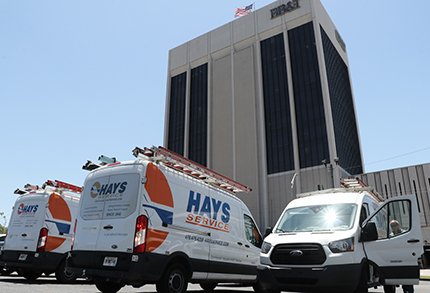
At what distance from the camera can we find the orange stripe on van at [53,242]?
10.1 meters

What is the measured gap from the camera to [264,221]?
44188mm

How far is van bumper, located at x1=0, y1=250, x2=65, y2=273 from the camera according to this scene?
388 inches

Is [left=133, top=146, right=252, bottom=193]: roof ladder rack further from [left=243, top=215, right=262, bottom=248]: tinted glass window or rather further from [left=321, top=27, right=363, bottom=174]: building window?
[left=321, top=27, right=363, bottom=174]: building window

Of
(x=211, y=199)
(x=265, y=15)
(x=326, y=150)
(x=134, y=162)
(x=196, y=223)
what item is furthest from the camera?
(x=265, y=15)

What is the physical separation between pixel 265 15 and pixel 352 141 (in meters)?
22.8

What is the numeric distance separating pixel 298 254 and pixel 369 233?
1.34 metres

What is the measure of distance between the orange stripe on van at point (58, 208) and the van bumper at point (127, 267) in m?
4.48

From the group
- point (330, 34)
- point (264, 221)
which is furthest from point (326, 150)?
point (330, 34)

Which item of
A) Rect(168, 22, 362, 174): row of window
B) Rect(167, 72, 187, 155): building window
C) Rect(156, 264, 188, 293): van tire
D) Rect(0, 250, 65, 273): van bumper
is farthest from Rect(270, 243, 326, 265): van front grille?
Rect(167, 72, 187, 155): building window

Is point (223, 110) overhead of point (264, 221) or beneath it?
overhead

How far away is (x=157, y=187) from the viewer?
6848mm

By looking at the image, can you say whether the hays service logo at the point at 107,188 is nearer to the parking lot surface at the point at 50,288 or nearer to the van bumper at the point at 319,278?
the parking lot surface at the point at 50,288

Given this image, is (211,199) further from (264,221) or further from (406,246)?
(264,221)

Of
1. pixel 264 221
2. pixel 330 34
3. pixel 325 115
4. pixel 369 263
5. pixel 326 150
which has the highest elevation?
pixel 330 34
